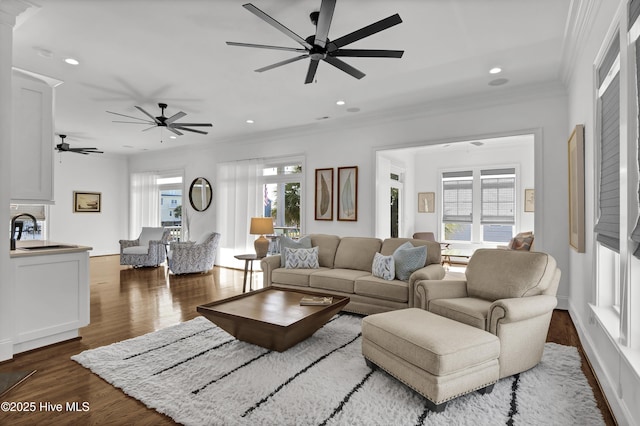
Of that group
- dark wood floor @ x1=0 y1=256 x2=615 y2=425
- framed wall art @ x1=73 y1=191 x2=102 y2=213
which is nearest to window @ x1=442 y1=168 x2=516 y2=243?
dark wood floor @ x1=0 y1=256 x2=615 y2=425

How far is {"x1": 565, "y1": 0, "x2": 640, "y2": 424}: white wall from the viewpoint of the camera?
5.94 ft

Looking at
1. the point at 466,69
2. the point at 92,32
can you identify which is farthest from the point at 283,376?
the point at 466,69

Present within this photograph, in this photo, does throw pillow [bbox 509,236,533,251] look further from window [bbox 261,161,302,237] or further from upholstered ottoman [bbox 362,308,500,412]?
window [bbox 261,161,302,237]

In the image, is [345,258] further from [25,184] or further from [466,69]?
[25,184]

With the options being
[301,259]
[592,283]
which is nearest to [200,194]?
[301,259]

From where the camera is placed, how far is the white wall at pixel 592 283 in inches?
71.3

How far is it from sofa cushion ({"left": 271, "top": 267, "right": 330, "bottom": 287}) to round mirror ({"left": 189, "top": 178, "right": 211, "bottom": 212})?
399 centimetres

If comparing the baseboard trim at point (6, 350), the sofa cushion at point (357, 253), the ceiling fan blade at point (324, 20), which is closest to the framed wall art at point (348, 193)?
the sofa cushion at point (357, 253)

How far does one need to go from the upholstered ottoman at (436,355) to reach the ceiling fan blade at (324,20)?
215 centimetres

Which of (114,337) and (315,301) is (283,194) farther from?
(114,337)

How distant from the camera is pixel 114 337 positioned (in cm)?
327

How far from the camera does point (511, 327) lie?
238 centimetres

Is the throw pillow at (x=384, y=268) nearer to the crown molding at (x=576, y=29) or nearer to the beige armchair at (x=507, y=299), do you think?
the beige armchair at (x=507, y=299)

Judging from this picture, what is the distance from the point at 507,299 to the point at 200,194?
23.1ft
